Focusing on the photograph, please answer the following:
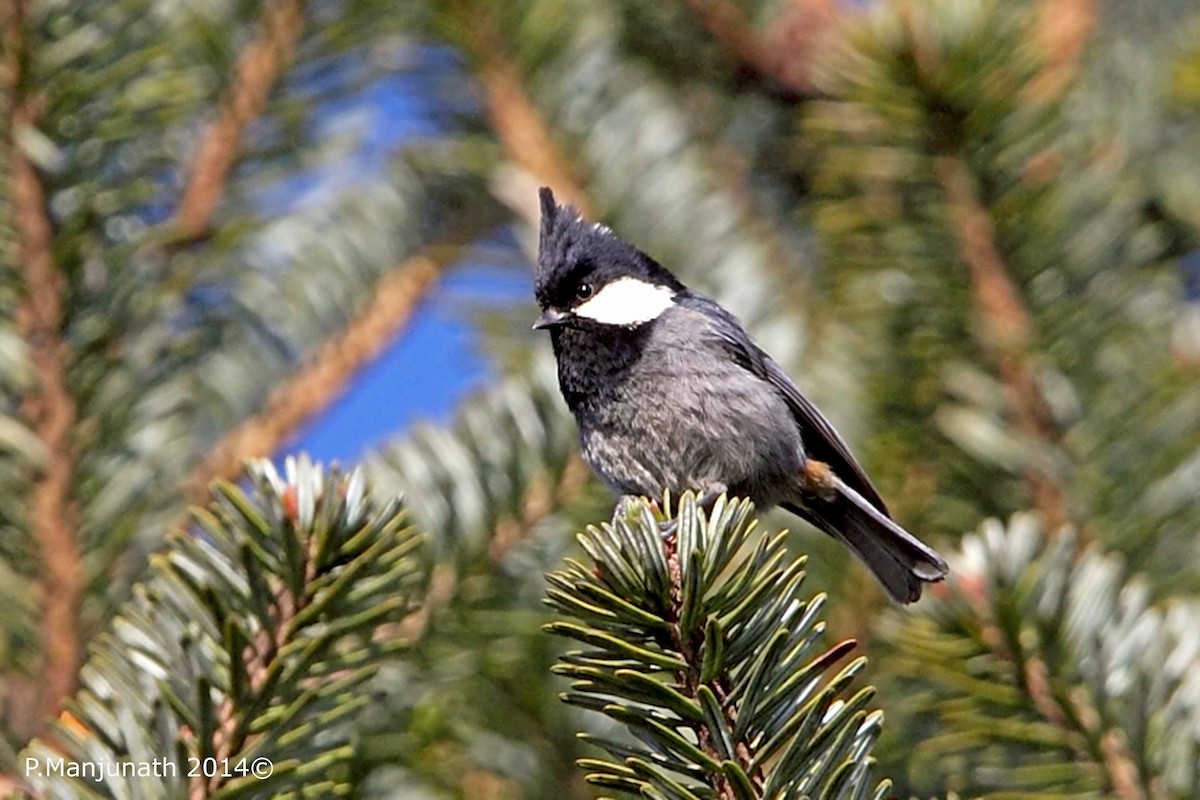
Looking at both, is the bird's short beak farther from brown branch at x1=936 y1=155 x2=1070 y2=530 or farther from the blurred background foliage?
brown branch at x1=936 y1=155 x2=1070 y2=530

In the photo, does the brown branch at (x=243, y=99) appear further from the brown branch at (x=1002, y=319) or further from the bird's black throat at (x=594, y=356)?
the brown branch at (x=1002, y=319)

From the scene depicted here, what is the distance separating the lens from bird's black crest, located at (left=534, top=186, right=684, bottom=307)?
8.20ft

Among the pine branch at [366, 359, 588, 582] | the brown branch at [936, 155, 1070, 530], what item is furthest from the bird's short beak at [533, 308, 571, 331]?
the brown branch at [936, 155, 1070, 530]

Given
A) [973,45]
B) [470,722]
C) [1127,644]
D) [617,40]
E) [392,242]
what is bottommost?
[470,722]

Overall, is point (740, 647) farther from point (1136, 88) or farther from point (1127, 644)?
point (1136, 88)

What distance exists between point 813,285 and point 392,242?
83cm

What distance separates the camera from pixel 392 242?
2.57 meters

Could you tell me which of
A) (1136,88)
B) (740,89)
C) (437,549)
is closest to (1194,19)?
(1136,88)

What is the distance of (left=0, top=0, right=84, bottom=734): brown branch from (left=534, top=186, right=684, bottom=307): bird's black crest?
33.2 inches

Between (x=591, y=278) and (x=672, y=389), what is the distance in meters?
0.27

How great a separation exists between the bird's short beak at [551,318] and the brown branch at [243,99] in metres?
0.67

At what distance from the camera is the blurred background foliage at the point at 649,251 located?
1762mm


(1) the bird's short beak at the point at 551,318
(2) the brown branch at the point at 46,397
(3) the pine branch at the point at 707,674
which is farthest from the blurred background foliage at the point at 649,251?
(3) the pine branch at the point at 707,674

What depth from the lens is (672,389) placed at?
2693 mm
